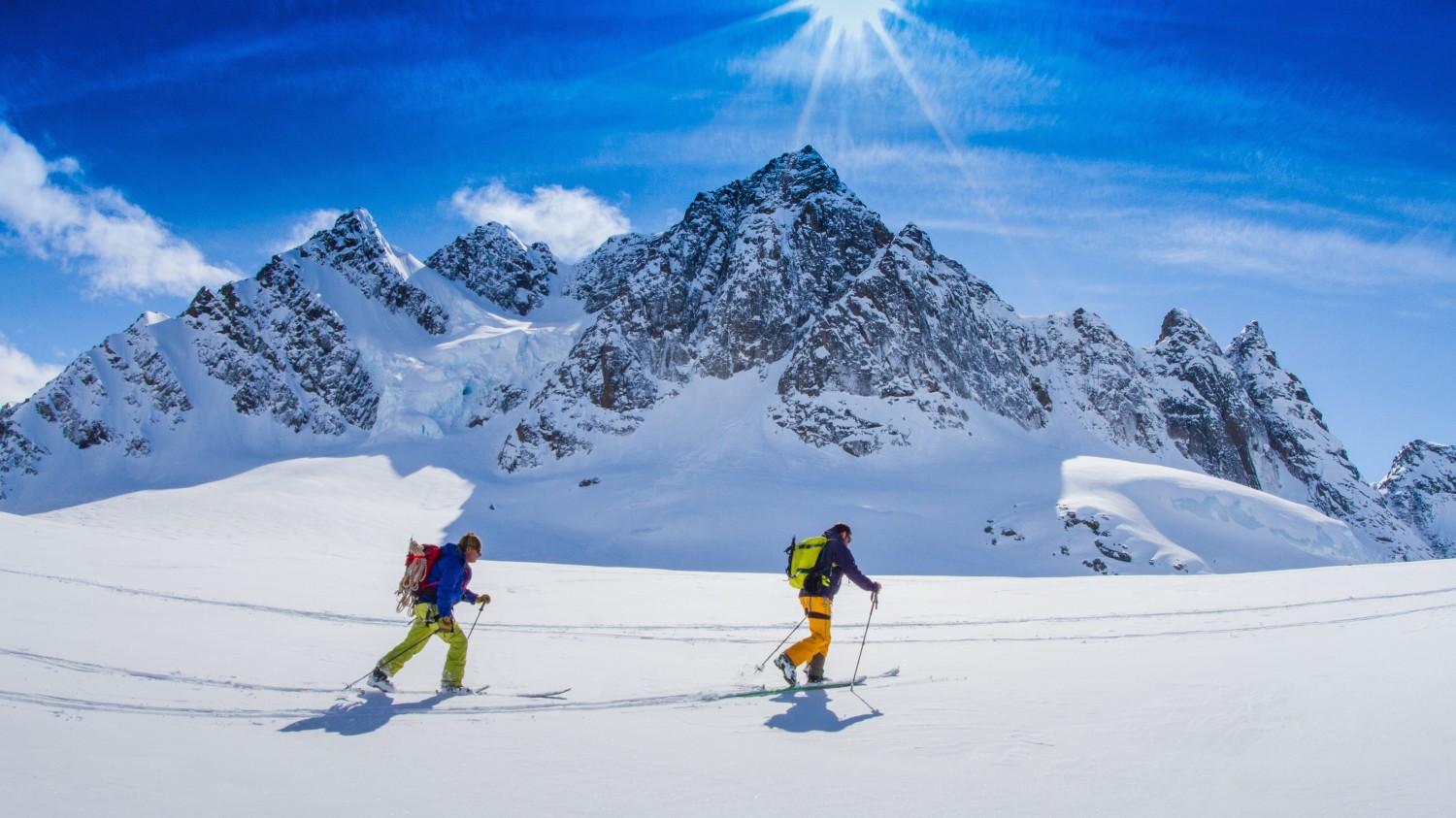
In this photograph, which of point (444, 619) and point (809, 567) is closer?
point (444, 619)

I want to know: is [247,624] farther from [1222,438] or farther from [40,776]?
[1222,438]

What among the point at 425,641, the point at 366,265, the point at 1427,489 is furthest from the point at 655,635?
the point at 1427,489

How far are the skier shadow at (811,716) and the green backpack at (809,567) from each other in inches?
49.5

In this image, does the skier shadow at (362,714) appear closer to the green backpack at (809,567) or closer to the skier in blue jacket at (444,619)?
the skier in blue jacket at (444,619)

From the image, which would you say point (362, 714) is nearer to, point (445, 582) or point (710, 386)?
point (445, 582)

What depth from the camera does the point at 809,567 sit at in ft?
25.6

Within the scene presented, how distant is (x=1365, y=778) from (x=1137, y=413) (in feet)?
335

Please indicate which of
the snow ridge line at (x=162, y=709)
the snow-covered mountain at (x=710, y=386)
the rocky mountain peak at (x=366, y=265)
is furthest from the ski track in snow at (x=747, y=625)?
the rocky mountain peak at (x=366, y=265)

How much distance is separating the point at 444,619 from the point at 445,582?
357 mm

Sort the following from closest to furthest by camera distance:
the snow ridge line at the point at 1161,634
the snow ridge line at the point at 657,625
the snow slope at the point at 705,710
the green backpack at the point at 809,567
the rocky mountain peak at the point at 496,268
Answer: the snow slope at the point at 705,710 → the green backpack at the point at 809,567 → the snow ridge line at the point at 1161,634 → the snow ridge line at the point at 657,625 → the rocky mountain peak at the point at 496,268

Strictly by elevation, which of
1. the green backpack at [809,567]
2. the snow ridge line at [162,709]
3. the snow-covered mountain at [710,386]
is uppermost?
the snow-covered mountain at [710,386]

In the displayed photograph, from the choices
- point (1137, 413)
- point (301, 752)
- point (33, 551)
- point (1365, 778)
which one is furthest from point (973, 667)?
point (1137, 413)

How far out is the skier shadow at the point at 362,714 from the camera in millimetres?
5324

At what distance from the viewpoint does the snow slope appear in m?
3.94
